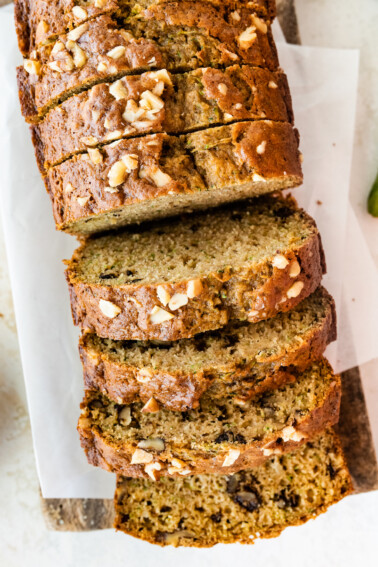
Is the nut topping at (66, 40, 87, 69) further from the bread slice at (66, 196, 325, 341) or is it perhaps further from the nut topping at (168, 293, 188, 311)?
the nut topping at (168, 293, 188, 311)

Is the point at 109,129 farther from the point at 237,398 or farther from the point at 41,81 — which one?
the point at 237,398

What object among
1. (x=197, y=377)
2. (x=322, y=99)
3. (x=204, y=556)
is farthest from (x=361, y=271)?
(x=204, y=556)

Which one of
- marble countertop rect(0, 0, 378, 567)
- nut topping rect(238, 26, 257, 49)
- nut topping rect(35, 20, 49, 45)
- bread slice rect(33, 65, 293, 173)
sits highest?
nut topping rect(35, 20, 49, 45)

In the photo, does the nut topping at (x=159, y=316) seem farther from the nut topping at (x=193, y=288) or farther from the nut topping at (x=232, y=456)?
the nut topping at (x=232, y=456)

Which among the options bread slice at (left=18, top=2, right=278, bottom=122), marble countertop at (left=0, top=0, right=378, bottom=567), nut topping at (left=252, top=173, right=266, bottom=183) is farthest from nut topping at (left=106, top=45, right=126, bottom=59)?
marble countertop at (left=0, top=0, right=378, bottom=567)

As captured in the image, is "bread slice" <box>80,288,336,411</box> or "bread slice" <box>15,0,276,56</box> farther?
"bread slice" <box>80,288,336,411</box>

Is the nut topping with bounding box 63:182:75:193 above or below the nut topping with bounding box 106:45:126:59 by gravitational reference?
below

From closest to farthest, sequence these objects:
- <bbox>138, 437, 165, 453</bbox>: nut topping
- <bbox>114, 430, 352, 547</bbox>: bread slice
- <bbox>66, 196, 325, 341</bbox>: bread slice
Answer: <bbox>66, 196, 325, 341</bbox>: bread slice < <bbox>138, 437, 165, 453</bbox>: nut topping < <bbox>114, 430, 352, 547</bbox>: bread slice

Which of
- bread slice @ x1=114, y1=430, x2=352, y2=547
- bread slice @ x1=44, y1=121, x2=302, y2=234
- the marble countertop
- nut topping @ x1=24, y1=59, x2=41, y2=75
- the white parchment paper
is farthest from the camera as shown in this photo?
the marble countertop
